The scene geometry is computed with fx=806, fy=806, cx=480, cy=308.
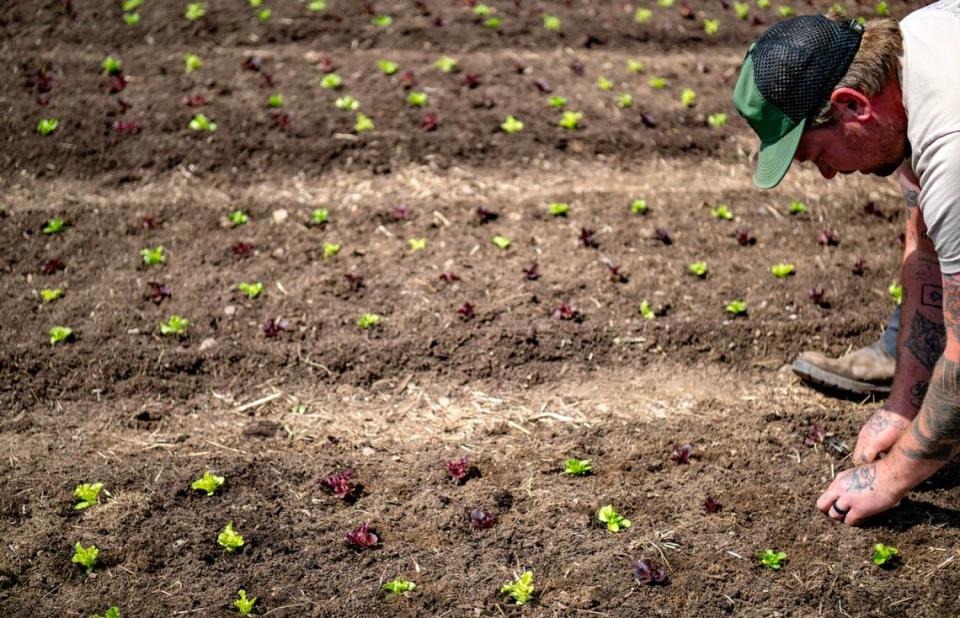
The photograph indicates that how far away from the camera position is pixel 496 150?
668cm

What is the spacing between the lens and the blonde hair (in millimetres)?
2961

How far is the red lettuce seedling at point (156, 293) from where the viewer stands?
5.19 metres

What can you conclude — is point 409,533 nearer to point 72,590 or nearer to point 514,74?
point 72,590

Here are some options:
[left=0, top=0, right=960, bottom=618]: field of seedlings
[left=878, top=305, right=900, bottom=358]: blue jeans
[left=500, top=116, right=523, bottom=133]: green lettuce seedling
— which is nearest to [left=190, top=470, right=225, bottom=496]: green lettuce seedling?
[left=0, top=0, right=960, bottom=618]: field of seedlings

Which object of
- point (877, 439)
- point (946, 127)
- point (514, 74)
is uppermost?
point (946, 127)

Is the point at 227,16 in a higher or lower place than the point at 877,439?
higher

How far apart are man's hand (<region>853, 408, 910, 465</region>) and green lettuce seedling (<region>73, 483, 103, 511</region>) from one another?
3687 millimetres

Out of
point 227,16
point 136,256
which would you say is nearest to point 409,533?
point 136,256

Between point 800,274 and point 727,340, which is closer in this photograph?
point 727,340

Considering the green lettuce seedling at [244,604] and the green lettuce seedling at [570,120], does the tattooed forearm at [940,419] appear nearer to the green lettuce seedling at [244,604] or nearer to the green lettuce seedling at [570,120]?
the green lettuce seedling at [244,604]

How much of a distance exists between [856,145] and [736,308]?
2027mm

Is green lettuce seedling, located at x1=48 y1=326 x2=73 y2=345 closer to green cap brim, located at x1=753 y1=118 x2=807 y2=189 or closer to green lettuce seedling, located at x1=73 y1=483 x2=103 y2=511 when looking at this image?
green lettuce seedling, located at x1=73 y1=483 x2=103 y2=511

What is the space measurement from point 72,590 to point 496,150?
4.52m

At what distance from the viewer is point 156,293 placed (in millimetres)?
5195
